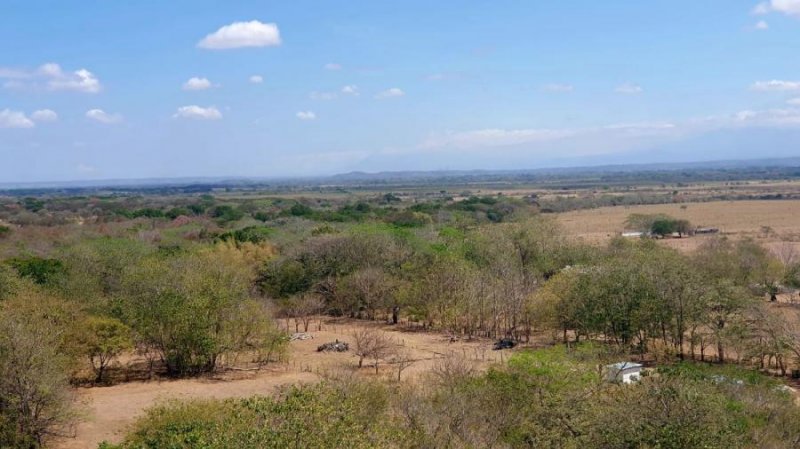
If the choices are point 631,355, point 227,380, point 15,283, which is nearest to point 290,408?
point 227,380

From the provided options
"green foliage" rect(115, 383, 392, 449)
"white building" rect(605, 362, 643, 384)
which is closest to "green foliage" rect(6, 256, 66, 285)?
"green foliage" rect(115, 383, 392, 449)

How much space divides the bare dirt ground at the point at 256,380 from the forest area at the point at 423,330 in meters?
0.94

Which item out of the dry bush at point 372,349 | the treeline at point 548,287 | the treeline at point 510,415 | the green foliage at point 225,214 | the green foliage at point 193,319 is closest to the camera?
the treeline at point 510,415

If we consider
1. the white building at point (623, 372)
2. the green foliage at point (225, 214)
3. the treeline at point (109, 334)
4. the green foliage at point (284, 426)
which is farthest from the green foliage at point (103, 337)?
the green foliage at point (225, 214)

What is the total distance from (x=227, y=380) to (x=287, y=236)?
26.0 m

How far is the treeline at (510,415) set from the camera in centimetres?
1135

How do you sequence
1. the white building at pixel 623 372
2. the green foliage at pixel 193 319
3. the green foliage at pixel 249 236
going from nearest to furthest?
the white building at pixel 623 372 → the green foliage at pixel 193 319 → the green foliage at pixel 249 236

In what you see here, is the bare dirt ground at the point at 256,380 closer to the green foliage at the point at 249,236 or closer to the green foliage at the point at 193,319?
the green foliage at the point at 193,319

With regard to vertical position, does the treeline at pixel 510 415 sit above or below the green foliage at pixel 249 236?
below

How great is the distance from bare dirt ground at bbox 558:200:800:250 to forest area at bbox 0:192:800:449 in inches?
869

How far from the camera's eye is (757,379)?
64.5 feet

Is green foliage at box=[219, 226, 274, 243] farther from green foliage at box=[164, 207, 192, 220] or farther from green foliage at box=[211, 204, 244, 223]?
green foliage at box=[164, 207, 192, 220]

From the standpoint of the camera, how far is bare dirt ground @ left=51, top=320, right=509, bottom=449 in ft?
65.4

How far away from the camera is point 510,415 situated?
1645 cm
